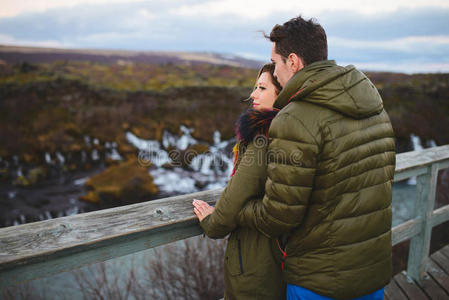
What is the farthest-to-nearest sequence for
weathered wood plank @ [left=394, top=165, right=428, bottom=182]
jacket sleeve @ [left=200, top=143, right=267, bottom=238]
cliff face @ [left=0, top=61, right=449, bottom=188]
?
cliff face @ [left=0, top=61, right=449, bottom=188], weathered wood plank @ [left=394, top=165, right=428, bottom=182], jacket sleeve @ [left=200, top=143, right=267, bottom=238]

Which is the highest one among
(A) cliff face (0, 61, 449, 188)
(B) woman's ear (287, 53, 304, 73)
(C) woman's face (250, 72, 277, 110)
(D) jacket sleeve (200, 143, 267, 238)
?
(B) woman's ear (287, 53, 304, 73)

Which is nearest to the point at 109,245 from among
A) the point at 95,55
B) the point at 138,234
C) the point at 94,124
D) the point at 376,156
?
the point at 138,234

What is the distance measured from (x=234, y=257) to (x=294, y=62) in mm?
905

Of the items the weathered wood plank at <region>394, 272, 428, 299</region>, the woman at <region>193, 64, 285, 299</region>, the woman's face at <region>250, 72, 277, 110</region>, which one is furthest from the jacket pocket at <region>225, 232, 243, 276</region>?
the weathered wood plank at <region>394, 272, 428, 299</region>

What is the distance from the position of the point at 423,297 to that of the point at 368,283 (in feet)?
5.61

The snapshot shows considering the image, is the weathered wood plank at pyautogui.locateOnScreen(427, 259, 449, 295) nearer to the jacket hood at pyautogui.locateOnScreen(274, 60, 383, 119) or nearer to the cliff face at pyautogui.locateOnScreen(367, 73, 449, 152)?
the jacket hood at pyautogui.locateOnScreen(274, 60, 383, 119)

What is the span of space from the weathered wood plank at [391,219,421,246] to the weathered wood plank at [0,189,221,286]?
1673 millimetres

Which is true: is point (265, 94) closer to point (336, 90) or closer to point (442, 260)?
point (336, 90)

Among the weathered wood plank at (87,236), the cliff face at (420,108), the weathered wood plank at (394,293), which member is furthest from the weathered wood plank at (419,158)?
the cliff face at (420,108)

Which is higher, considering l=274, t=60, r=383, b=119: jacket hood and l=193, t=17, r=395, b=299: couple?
l=274, t=60, r=383, b=119: jacket hood

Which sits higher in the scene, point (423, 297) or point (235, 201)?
point (235, 201)

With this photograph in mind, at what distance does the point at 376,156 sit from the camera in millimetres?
1202

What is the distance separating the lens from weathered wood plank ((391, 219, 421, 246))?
7.52ft

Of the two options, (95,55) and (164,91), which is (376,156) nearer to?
(164,91)
